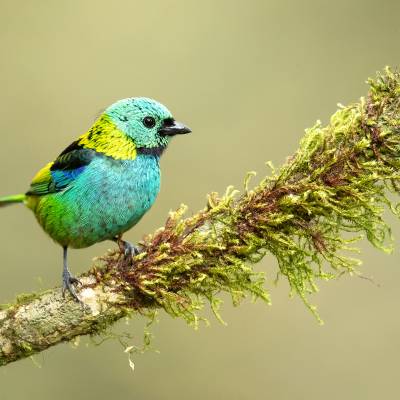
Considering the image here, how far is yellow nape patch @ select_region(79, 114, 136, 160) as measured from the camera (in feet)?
13.2

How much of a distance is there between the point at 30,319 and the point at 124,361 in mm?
3892

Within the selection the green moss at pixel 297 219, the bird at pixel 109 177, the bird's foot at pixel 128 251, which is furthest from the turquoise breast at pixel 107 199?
the green moss at pixel 297 219

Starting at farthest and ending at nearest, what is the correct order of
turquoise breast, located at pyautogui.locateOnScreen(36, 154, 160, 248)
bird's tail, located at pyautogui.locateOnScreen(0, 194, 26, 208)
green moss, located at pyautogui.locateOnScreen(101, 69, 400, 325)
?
1. bird's tail, located at pyautogui.locateOnScreen(0, 194, 26, 208)
2. turquoise breast, located at pyautogui.locateOnScreen(36, 154, 160, 248)
3. green moss, located at pyautogui.locateOnScreen(101, 69, 400, 325)

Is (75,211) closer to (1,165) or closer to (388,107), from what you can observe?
(388,107)

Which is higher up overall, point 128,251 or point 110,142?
point 110,142

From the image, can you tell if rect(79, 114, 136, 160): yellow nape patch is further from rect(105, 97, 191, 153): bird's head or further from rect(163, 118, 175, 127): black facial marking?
rect(163, 118, 175, 127): black facial marking

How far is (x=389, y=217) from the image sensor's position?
6.41 metres

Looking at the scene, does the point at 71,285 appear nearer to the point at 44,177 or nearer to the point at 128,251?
the point at 128,251

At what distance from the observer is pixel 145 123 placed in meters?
4.11

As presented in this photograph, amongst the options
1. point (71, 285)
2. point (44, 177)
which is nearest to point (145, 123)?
point (44, 177)

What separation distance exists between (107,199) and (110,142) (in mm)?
354

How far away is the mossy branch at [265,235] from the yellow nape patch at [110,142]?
91 centimetres

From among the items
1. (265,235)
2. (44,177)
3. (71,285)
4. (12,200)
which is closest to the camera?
(265,235)

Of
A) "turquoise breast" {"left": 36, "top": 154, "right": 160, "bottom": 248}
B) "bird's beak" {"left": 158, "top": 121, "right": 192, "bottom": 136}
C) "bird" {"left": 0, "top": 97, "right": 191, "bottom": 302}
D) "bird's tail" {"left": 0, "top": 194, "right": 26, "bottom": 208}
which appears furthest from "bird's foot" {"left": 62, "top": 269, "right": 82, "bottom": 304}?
"bird's tail" {"left": 0, "top": 194, "right": 26, "bottom": 208}
